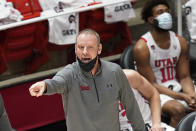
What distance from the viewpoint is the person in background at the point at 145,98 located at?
121 inches

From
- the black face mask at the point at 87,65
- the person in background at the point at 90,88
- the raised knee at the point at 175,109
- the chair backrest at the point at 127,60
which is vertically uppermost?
the black face mask at the point at 87,65

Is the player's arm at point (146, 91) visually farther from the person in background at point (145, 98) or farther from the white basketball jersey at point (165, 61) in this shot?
the white basketball jersey at point (165, 61)

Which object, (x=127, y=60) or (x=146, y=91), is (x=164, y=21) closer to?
(x=127, y=60)

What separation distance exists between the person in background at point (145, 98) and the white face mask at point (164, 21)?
0.99 metres

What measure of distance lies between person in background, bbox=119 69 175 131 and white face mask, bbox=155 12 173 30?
0.99 m

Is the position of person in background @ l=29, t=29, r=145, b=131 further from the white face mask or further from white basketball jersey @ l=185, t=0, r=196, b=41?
white basketball jersey @ l=185, t=0, r=196, b=41

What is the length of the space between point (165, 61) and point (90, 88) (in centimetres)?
184

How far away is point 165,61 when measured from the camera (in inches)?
160

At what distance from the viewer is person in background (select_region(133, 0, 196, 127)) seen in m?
3.91

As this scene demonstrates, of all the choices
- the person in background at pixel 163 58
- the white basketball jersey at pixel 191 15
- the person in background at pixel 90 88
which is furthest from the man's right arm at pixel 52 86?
the white basketball jersey at pixel 191 15

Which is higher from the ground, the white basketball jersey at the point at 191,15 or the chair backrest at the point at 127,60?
the white basketball jersey at the point at 191,15

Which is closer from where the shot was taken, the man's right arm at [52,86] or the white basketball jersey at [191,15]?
the man's right arm at [52,86]

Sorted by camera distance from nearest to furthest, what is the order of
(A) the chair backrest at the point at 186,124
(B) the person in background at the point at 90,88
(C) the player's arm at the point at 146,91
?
(B) the person in background at the point at 90,88
(A) the chair backrest at the point at 186,124
(C) the player's arm at the point at 146,91

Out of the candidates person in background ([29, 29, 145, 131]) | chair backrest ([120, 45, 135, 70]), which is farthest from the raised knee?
person in background ([29, 29, 145, 131])
